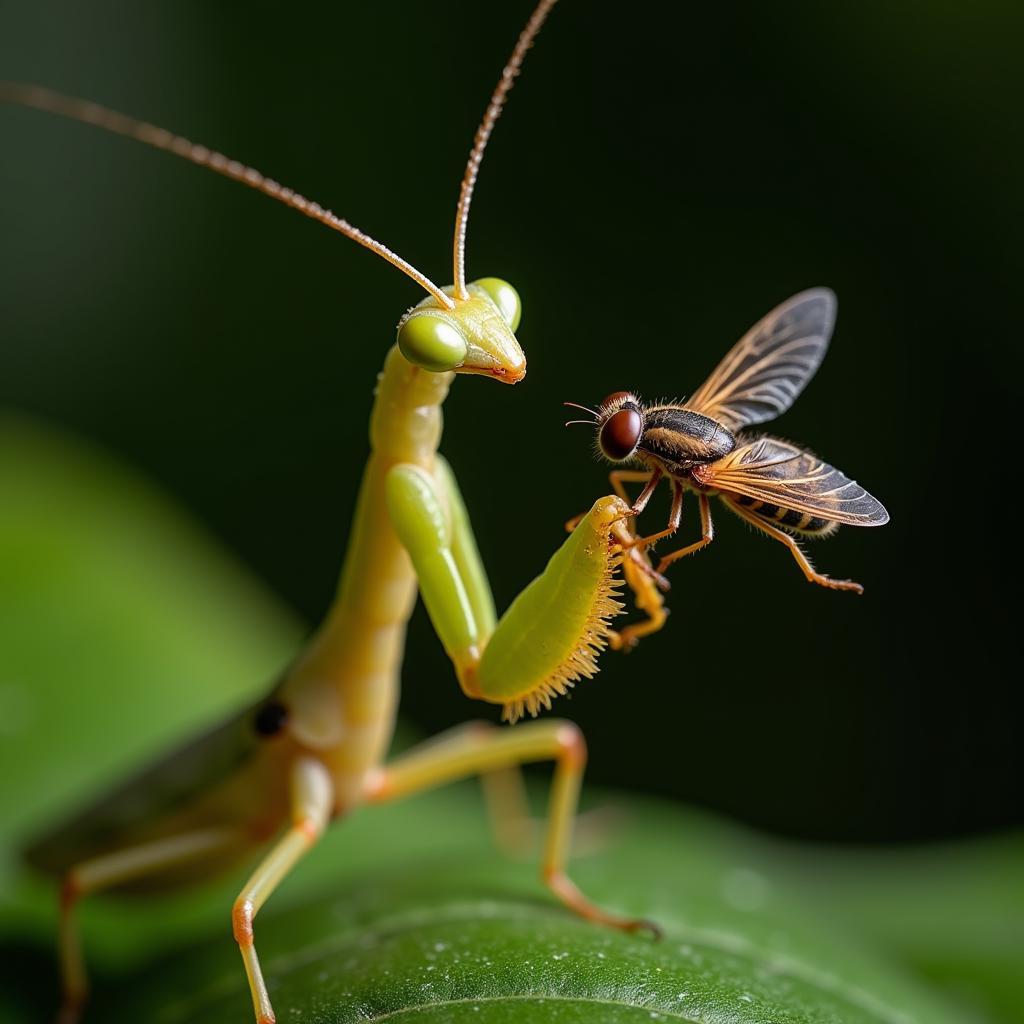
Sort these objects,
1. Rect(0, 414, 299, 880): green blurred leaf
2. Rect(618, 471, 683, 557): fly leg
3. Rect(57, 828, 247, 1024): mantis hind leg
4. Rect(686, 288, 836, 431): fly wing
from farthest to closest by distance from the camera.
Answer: Rect(0, 414, 299, 880): green blurred leaf
Rect(57, 828, 247, 1024): mantis hind leg
Rect(686, 288, 836, 431): fly wing
Rect(618, 471, 683, 557): fly leg

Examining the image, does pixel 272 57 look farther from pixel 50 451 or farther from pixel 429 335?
pixel 429 335

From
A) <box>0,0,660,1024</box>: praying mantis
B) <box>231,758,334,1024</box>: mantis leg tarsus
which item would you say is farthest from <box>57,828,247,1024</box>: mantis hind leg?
<box>231,758,334,1024</box>: mantis leg tarsus

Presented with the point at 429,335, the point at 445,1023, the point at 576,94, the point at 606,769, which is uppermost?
the point at 576,94

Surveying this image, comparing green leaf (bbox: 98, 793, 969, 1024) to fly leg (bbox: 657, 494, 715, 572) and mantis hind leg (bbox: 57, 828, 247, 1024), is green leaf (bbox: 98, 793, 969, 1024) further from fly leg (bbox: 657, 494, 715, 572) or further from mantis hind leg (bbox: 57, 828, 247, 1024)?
fly leg (bbox: 657, 494, 715, 572)

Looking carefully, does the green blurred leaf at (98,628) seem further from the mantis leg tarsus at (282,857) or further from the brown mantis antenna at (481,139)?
the brown mantis antenna at (481,139)

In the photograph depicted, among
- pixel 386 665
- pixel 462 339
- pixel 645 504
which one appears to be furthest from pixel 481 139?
pixel 386 665

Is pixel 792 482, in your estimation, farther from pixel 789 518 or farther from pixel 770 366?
pixel 770 366

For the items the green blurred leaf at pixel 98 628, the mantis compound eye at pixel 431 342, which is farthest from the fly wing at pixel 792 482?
the green blurred leaf at pixel 98 628

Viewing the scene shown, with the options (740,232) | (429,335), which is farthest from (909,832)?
(429,335)
